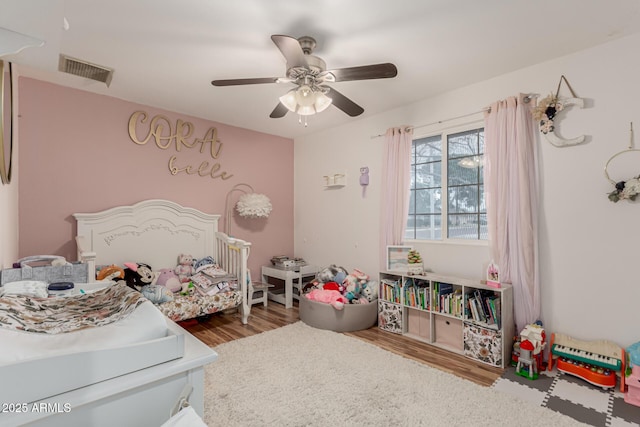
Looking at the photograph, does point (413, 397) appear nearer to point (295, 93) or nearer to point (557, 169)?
point (557, 169)

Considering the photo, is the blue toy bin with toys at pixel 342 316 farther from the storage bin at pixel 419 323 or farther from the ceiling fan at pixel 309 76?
the ceiling fan at pixel 309 76

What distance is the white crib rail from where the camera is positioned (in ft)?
11.2

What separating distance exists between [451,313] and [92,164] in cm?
374

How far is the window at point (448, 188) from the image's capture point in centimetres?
297

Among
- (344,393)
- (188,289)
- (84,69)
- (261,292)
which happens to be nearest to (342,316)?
(344,393)

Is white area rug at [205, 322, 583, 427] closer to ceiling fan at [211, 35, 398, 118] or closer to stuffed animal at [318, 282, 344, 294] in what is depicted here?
stuffed animal at [318, 282, 344, 294]

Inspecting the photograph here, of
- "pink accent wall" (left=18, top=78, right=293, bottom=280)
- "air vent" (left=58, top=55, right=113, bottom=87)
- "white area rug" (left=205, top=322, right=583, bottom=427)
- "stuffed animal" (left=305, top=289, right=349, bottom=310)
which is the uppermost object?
"air vent" (left=58, top=55, right=113, bottom=87)

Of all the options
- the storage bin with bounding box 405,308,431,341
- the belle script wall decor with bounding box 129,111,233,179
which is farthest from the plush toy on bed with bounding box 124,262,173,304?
the storage bin with bounding box 405,308,431,341

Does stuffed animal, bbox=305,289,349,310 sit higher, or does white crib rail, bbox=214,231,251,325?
white crib rail, bbox=214,231,251,325

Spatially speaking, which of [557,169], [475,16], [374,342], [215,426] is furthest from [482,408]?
[475,16]

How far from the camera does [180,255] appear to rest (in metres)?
3.63

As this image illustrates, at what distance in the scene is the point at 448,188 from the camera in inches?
125

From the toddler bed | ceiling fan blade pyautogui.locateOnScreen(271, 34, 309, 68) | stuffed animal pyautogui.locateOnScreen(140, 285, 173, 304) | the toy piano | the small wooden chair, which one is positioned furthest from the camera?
the small wooden chair

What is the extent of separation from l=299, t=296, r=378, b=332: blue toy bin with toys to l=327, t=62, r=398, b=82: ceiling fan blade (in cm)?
218
